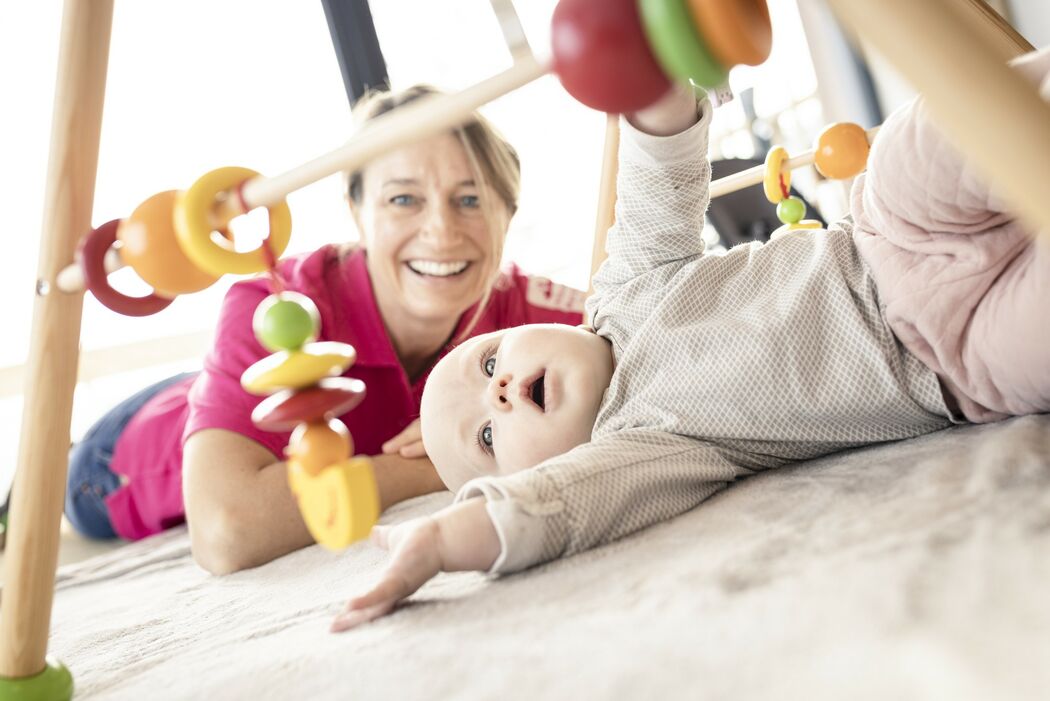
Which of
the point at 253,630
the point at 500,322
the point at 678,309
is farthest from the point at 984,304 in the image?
the point at 500,322

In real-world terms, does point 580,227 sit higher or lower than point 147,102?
lower

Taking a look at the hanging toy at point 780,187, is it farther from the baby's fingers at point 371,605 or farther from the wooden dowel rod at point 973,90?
the wooden dowel rod at point 973,90

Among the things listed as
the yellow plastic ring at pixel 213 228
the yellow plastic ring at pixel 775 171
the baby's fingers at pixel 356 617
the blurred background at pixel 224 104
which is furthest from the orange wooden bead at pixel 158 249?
the blurred background at pixel 224 104

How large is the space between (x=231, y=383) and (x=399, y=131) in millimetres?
811

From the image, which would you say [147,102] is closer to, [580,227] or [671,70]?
[580,227]

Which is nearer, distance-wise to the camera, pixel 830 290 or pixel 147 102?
pixel 830 290

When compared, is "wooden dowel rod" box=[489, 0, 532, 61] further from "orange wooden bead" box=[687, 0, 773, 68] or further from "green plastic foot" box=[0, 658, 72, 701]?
"green plastic foot" box=[0, 658, 72, 701]

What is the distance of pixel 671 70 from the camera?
365 mm

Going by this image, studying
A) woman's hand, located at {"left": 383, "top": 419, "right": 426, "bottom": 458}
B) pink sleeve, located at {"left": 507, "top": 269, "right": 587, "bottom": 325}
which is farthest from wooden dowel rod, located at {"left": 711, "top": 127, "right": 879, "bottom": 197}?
woman's hand, located at {"left": 383, "top": 419, "right": 426, "bottom": 458}

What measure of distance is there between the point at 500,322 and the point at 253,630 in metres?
0.86

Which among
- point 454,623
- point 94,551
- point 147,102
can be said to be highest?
point 147,102

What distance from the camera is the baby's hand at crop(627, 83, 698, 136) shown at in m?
0.78

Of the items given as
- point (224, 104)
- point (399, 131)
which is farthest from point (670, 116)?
point (224, 104)

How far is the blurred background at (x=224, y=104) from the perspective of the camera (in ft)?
6.63
